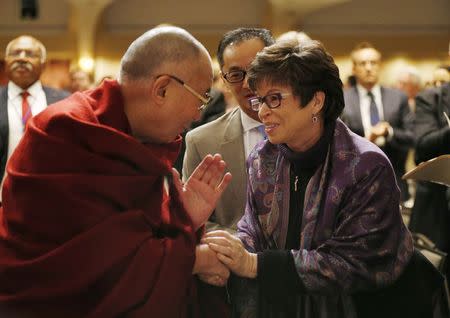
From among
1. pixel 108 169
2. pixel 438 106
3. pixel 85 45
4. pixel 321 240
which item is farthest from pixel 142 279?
pixel 85 45

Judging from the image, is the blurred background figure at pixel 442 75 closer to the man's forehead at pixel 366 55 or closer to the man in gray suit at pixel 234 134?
the man's forehead at pixel 366 55

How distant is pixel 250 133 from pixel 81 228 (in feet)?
4.11

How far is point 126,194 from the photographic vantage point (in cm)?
195

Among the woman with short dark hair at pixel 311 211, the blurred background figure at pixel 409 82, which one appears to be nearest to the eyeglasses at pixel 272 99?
the woman with short dark hair at pixel 311 211

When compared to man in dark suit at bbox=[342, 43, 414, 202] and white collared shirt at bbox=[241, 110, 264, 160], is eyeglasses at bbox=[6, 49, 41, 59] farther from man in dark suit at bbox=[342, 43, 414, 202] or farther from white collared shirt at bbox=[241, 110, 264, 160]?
white collared shirt at bbox=[241, 110, 264, 160]

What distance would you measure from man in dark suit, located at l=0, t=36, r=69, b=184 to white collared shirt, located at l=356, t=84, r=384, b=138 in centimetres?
239

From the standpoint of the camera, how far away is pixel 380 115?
230 inches

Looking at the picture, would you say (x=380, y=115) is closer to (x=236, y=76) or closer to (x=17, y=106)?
(x=17, y=106)

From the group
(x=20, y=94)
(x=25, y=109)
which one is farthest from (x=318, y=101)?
(x=20, y=94)

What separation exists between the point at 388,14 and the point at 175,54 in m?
16.0

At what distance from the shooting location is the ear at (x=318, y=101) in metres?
2.33

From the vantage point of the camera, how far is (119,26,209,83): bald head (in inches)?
81.7

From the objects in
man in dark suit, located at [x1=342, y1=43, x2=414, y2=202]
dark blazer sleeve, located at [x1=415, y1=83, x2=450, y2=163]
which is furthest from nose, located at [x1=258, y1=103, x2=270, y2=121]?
man in dark suit, located at [x1=342, y1=43, x2=414, y2=202]

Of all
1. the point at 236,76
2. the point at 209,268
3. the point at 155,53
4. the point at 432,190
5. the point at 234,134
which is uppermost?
the point at 155,53
